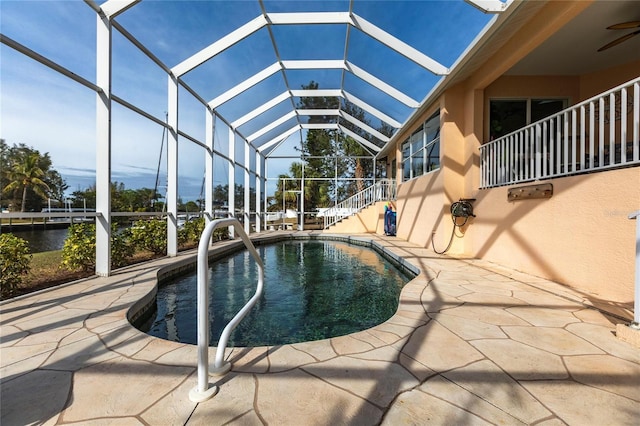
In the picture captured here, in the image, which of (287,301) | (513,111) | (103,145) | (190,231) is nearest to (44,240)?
(190,231)

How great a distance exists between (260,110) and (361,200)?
6123mm

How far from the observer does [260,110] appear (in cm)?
936

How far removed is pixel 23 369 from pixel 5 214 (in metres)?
2.13

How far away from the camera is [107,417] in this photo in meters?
1.30

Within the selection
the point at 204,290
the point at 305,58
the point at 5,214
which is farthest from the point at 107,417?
the point at 305,58

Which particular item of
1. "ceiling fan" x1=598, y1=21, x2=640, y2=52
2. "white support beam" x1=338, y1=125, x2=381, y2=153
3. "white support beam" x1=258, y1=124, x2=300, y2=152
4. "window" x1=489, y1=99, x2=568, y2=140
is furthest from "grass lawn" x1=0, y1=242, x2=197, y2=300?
"white support beam" x1=338, y1=125, x2=381, y2=153

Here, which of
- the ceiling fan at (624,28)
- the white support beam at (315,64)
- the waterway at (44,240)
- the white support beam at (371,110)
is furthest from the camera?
the white support beam at (371,110)

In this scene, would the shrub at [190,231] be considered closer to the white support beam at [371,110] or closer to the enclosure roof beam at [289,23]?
the enclosure roof beam at [289,23]

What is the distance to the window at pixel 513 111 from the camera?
580 cm

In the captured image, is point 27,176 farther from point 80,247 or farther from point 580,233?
point 580,233

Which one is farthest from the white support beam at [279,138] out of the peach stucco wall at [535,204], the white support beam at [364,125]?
the peach stucco wall at [535,204]

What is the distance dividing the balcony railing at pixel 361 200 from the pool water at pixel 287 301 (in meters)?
5.93

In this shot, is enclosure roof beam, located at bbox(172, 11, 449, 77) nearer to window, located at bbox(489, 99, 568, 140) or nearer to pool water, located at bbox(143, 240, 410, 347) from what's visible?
window, located at bbox(489, 99, 568, 140)

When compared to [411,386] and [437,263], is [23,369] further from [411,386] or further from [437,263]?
[437,263]
